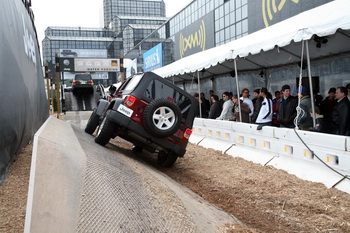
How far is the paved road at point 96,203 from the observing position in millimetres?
2969

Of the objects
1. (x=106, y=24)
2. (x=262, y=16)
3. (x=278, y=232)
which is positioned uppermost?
(x=106, y=24)

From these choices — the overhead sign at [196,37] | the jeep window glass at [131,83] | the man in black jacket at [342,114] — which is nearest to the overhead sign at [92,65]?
the jeep window glass at [131,83]

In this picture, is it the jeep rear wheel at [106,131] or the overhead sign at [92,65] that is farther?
the overhead sign at [92,65]

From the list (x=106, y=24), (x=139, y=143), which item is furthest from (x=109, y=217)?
(x=106, y=24)

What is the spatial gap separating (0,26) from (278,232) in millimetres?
4047

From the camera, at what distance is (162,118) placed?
7.87 meters

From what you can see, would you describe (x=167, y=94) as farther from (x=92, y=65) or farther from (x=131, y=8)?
(x=131, y=8)

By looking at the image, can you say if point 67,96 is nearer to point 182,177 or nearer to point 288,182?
point 182,177

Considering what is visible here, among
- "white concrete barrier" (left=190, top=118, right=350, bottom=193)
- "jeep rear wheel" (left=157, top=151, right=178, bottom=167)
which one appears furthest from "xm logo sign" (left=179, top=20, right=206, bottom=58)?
"jeep rear wheel" (left=157, top=151, right=178, bottom=167)

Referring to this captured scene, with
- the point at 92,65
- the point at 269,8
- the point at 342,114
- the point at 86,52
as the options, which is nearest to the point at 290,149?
the point at 342,114

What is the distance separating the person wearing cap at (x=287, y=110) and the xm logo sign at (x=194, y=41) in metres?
24.2

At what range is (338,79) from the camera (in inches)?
423

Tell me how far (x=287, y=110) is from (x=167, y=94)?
9.29 feet

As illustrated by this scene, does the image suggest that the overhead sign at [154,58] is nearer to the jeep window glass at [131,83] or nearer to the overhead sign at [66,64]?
the overhead sign at [66,64]
